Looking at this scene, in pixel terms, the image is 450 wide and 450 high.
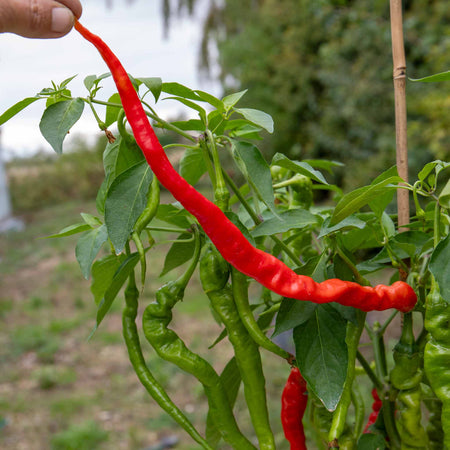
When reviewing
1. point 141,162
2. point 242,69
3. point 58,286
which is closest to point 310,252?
point 141,162

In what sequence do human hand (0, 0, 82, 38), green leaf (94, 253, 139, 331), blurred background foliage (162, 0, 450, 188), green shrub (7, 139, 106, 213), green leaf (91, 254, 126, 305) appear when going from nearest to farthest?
human hand (0, 0, 82, 38) → green leaf (94, 253, 139, 331) → green leaf (91, 254, 126, 305) → blurred background foliage (162, 0, 450, 188) → green shrub (7, 139, 106, 213)

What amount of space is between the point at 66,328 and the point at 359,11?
348cm

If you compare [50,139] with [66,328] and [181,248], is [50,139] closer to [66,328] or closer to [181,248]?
[181,248]

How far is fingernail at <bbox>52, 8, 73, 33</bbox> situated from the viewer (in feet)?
1.51

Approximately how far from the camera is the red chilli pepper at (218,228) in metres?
0.49

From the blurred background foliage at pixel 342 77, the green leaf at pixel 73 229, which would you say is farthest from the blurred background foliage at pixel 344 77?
the green leaf at pixel 73 229

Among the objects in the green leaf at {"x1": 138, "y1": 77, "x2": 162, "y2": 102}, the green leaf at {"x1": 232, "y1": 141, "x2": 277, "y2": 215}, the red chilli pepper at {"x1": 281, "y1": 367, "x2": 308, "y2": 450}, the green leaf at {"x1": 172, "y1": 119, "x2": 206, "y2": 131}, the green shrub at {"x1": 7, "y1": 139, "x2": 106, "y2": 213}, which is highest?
the green leaf at {"x1": 138, "y1": 77, "x2": 162, "y2": 102}

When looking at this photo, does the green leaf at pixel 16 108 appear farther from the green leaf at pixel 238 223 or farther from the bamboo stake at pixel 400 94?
the bamboo stake at pixel 400 94

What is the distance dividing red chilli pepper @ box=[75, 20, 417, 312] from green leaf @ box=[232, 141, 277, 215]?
0.05 metres

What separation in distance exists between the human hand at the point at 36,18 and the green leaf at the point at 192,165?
22 cm

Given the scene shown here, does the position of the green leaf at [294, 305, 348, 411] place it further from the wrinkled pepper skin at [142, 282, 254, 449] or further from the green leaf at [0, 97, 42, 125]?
the green leaf at [0, 97, 42, 125]

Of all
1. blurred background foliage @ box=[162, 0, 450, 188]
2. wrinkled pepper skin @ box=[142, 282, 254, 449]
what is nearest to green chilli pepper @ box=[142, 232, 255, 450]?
wrinkled pepper skin @ box=[142, 282, 254, 449]

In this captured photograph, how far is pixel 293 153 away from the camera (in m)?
5.14

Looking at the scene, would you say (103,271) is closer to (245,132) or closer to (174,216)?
(174,216)
